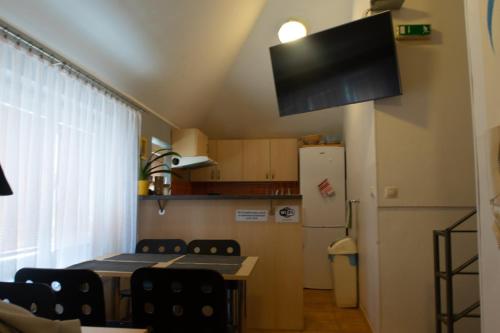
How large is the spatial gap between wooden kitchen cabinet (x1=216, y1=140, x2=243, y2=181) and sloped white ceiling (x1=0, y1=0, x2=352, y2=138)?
0.22 metres

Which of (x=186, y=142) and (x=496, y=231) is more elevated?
(x=186, y=142)

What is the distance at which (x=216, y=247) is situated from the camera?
107 inches

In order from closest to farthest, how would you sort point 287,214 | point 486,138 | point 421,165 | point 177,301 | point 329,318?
point 486,138, point 177,301, point 421,165, point 287,214, point 329,318

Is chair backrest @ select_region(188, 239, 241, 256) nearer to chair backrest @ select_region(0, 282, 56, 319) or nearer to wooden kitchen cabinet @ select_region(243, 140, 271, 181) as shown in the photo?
chair backrest @ select_region(0, 282, 56, 319)

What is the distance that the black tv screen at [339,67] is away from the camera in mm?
2562

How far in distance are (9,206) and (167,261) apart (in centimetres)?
99

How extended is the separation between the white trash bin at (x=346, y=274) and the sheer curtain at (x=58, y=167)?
2.20 m

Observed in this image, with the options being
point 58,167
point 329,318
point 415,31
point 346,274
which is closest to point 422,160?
point 415,31

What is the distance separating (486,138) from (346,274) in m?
2.55

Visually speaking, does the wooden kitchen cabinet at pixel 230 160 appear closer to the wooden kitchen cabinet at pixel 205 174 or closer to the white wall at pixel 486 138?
the wooden kitchen cabinet at pixel 205 174

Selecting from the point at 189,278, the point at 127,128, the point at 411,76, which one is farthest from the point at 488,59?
the point at 127,128

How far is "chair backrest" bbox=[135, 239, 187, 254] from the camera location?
278 cm

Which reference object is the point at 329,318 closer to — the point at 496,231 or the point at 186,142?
the point at 496,231

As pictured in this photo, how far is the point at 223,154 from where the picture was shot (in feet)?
17.3
